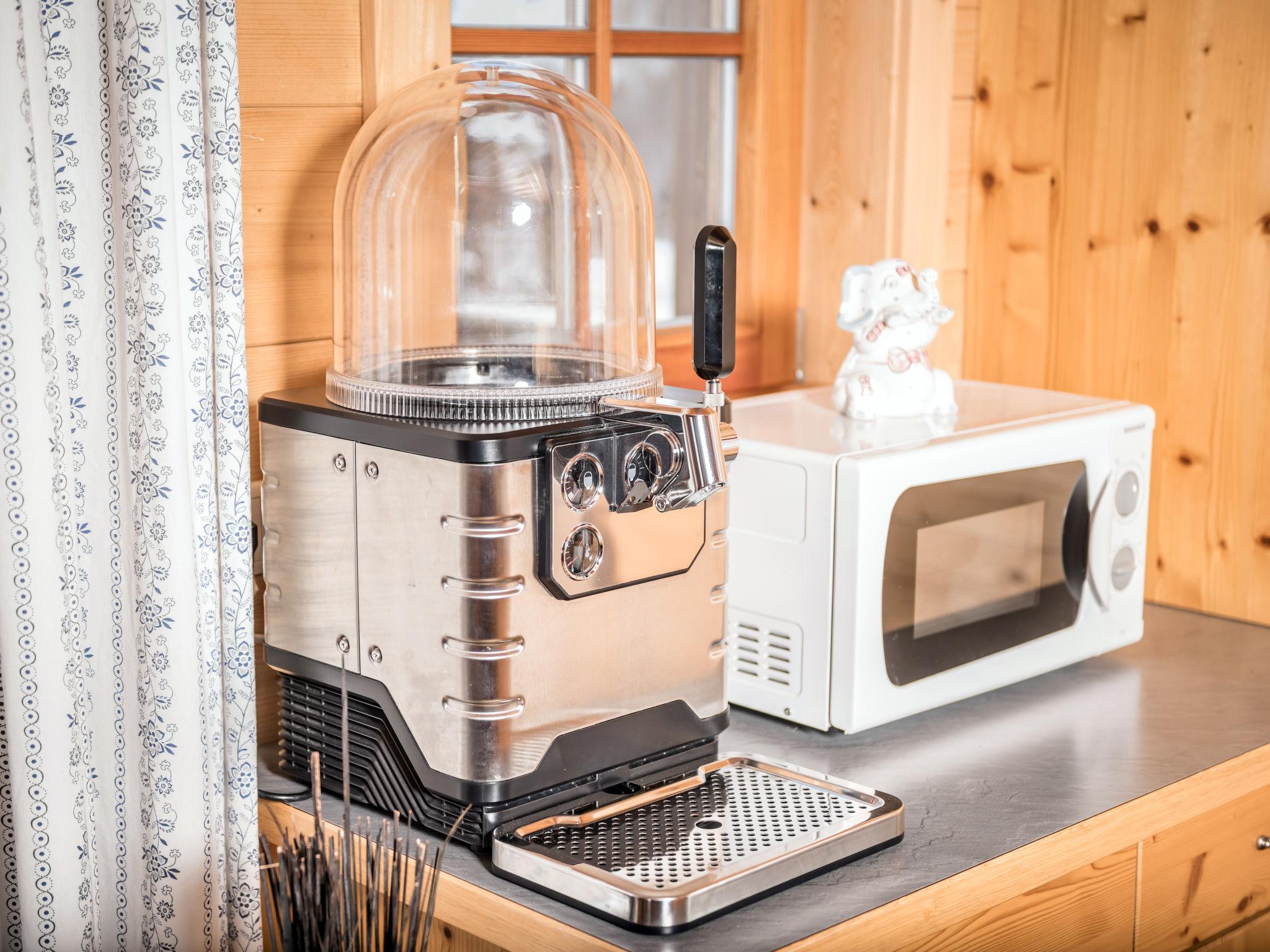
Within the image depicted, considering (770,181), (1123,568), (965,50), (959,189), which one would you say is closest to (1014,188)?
(959,189)

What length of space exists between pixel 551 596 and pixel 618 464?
0.37ft

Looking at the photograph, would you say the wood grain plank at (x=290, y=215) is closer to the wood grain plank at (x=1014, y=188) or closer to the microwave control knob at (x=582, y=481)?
the microwave control knob at (x=582, y=481)

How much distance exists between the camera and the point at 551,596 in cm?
112

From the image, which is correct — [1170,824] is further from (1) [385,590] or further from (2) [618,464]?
(1) [385,590]

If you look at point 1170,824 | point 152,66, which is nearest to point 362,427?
point 152,66

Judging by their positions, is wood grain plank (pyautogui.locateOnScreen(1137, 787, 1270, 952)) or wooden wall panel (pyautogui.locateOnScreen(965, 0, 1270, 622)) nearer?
wood grain plank (pyautogui.locateOnScreen(1137, 787, 1270, 952))

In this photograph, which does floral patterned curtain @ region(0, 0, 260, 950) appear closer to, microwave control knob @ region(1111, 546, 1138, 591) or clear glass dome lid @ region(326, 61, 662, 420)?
clear glass dome lid @ region(326, 61, 662, 420)

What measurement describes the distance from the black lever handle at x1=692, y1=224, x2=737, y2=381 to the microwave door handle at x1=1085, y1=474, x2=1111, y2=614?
2.10 feet

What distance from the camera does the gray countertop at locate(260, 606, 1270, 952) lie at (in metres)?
1.09

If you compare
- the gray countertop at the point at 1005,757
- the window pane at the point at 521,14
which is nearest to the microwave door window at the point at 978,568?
the gray countertop at the point at 1005,757

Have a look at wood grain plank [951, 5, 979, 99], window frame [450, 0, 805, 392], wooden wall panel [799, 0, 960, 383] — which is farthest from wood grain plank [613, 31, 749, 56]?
wood grain plank [951, 5, 979, 99]

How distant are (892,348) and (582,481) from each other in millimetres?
563

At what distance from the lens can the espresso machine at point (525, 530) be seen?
42.9 inches

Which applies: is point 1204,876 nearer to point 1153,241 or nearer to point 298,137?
point 1153,241
